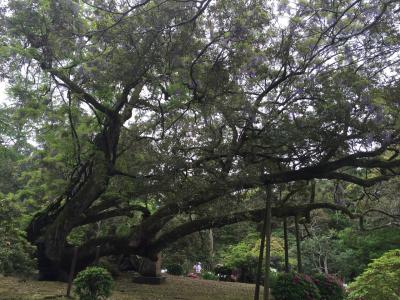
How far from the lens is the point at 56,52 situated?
30.4 ft

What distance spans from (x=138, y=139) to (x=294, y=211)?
4.30 metres

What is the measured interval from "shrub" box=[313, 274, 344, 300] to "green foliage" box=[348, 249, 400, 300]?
10.8 feet

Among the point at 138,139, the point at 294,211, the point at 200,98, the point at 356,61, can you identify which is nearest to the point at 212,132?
the point at 200,98

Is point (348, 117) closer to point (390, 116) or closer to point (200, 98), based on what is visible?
point (390, 116)

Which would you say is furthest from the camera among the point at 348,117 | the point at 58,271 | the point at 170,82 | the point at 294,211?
the point at 58,271

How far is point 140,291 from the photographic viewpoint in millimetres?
11484

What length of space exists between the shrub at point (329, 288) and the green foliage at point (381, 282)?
3299 millimetres

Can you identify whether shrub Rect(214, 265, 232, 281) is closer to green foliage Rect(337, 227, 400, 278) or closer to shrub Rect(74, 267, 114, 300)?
green foliage Rect(337, 227, 400, 278)

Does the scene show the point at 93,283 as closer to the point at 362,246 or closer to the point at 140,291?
the point at 140,291

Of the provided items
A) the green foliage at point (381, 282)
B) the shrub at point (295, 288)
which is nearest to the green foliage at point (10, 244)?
the shrub at point (295, 288)

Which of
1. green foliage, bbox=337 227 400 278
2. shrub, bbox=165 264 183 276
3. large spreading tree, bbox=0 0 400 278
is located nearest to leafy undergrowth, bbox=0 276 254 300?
large spreading tree, bbox=0 0 400 278

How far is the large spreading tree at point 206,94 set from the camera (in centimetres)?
844

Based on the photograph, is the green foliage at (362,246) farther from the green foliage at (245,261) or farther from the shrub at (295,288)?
the shrub at (295,288)

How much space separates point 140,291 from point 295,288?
4.11 m
